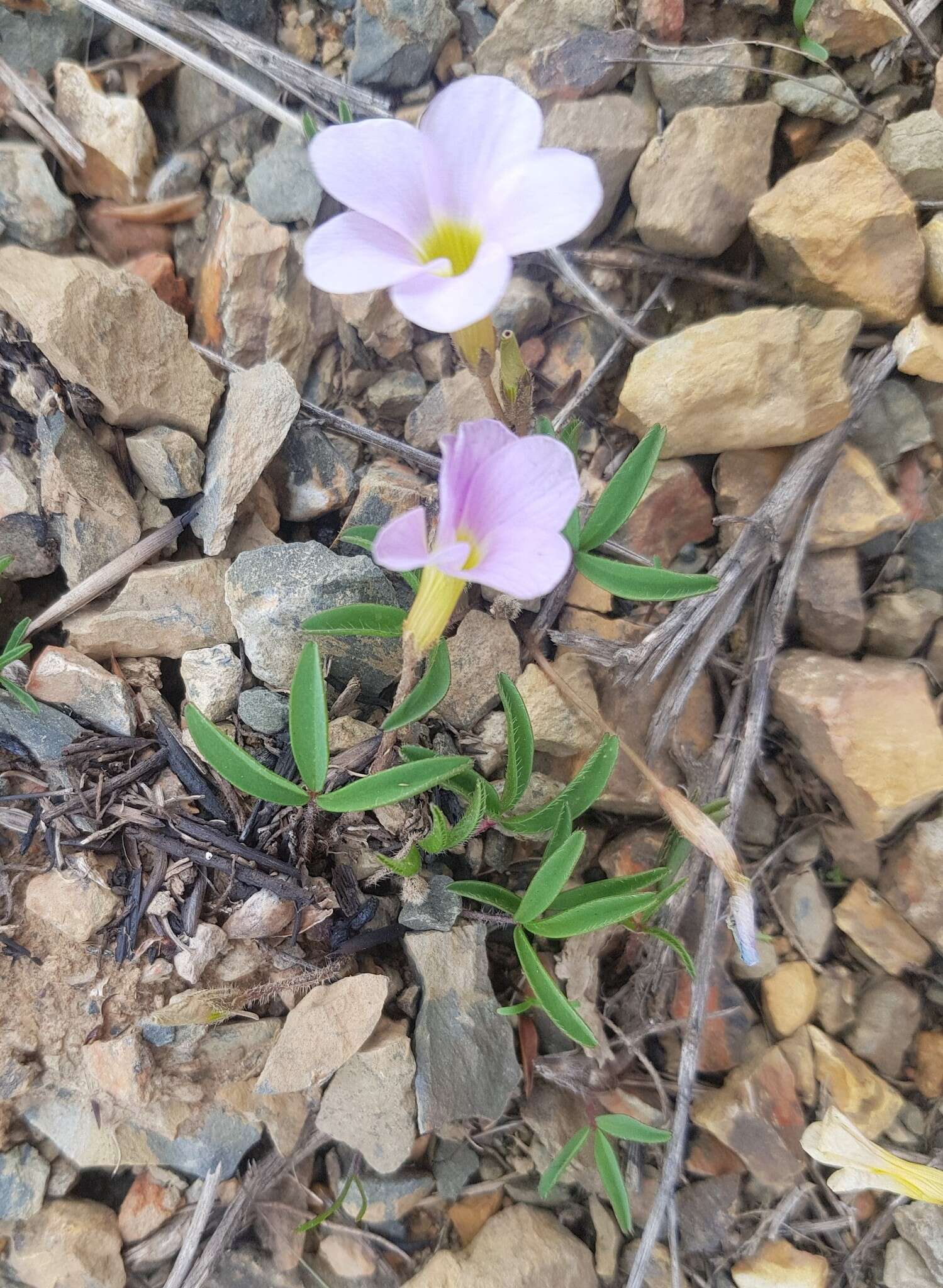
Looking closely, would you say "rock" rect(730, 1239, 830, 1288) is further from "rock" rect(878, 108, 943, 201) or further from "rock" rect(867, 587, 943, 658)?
"rock" rect(878, 108, 943, 201)

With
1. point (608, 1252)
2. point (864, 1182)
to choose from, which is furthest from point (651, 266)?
point (608, 1252)

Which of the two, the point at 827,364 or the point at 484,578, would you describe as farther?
the point at 827,364

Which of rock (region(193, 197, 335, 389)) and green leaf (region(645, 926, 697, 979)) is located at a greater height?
rock (region(193, 197, 335, 389))

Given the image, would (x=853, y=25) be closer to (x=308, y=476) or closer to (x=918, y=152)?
(x=918, y=152)

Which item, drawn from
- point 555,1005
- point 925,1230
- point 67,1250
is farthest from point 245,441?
point 925,1230

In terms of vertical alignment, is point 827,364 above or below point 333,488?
above

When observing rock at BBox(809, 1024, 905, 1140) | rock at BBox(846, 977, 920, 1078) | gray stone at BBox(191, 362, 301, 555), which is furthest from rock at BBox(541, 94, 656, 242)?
rock at BBox(809, 1024, 905, 1140)

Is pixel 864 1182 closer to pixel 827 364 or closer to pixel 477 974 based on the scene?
pixel 477 974
